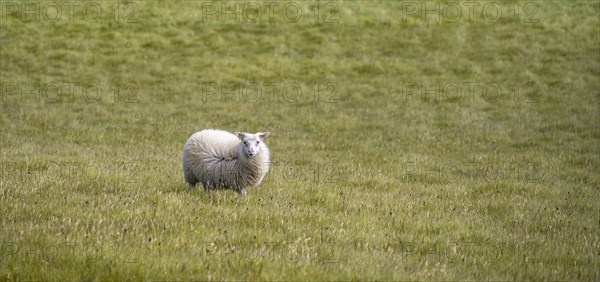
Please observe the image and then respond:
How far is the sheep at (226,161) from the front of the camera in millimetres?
9734

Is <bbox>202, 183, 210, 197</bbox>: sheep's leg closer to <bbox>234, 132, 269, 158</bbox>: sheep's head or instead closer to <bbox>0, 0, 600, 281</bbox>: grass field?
<bbox>0, 0, 600, 281</bbox>: grass field

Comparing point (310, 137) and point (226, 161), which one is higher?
point (226, 161)

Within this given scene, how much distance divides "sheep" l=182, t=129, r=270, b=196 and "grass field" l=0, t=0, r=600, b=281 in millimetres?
451

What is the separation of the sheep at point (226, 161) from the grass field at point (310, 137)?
451 mm

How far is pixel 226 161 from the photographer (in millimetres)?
10078

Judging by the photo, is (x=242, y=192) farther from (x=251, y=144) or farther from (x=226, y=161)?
(x=251, y=144)

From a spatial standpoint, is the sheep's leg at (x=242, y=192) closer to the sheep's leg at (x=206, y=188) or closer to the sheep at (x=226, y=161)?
the sheep at (x=226, y=161)

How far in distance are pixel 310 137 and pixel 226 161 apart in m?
9.34

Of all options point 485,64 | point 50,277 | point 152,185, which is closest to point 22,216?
point 50,277

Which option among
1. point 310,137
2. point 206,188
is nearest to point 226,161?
point 206,188

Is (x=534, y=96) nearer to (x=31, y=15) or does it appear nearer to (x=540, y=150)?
(x=540, y=150)

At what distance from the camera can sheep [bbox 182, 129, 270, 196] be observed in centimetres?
973

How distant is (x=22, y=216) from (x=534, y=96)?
909 inches

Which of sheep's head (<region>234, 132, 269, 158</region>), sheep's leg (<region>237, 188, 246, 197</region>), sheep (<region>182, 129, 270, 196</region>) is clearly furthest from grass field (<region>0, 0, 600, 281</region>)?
sheep's head (<region>234, 132, 269, 158</region>)
